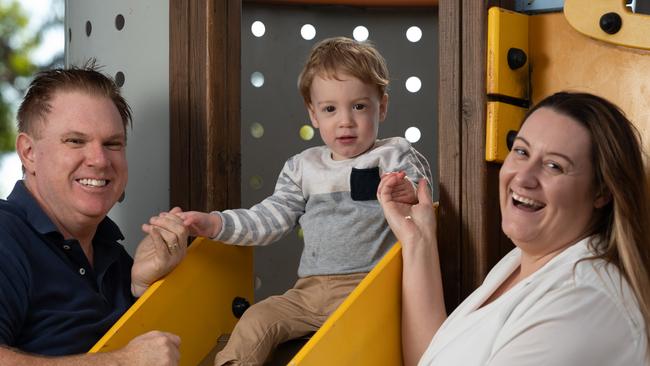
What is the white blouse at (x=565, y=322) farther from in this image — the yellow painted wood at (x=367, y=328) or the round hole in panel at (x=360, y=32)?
the round hole in panel at (x=360, y=32)

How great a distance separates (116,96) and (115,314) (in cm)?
50

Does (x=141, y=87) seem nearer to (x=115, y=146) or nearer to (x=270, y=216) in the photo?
(x=115, y=146)

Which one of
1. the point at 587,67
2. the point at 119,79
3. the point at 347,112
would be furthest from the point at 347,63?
the point at 119,79

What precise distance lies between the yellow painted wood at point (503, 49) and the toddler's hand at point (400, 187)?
0.79 ft

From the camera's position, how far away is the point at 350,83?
2.10m

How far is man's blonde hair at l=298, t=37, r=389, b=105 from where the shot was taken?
2098 millimetres

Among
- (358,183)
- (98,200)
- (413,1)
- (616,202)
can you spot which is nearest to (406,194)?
Result: (358,183)

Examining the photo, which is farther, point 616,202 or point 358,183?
point 358,183

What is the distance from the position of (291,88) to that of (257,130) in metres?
0.17

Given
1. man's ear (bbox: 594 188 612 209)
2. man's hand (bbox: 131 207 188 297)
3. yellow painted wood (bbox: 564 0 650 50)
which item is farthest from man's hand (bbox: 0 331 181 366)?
yellow painted wood (bbox: 564 0 650 50)

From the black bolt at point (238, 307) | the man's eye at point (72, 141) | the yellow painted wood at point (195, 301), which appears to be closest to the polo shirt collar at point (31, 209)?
the man's eye at point (72, 141)

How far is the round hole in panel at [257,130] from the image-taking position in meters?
2.91

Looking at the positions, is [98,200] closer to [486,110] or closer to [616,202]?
[486,110]

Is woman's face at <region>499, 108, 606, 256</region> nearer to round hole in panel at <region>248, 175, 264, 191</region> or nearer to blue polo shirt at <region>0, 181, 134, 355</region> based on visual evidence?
blue polo shirt at <region>0, 181, 134, 355</region>
